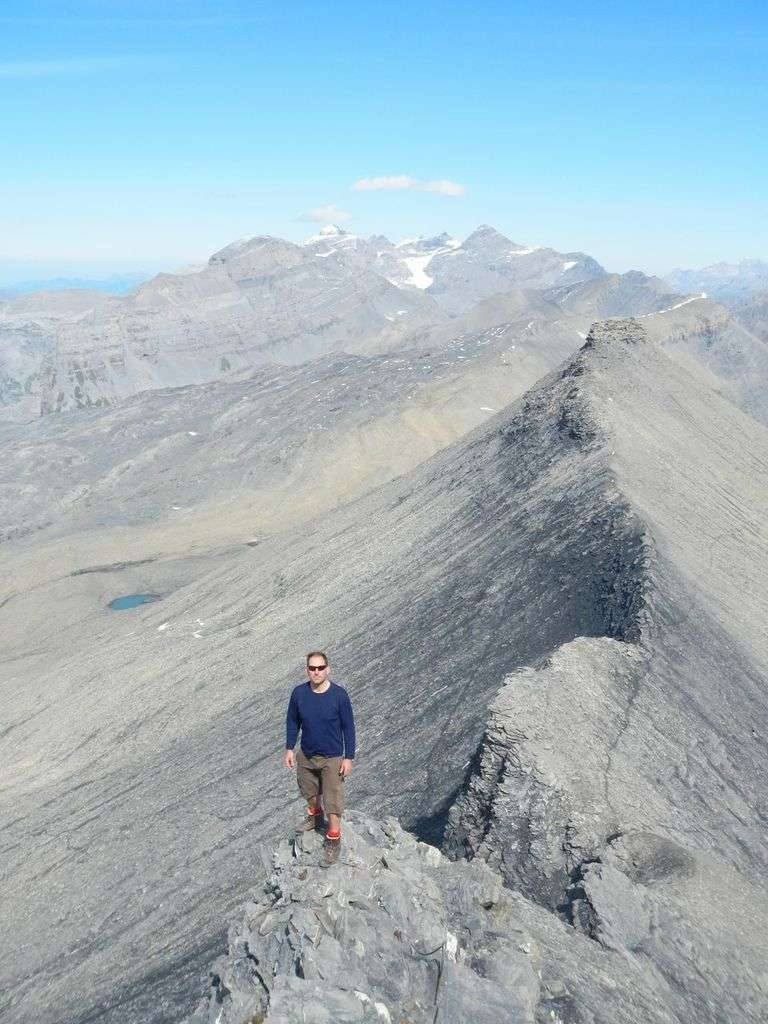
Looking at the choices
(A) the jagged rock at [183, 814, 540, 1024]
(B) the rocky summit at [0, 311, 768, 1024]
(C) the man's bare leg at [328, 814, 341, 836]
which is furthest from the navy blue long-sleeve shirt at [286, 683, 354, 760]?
(B) the rocky summit at [0, 311, 768, 1024]

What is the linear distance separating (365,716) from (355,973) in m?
18.2

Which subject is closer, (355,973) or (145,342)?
(355,973)

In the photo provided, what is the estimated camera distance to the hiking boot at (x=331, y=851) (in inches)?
531

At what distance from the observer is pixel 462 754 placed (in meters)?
24.9

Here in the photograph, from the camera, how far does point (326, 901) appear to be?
12906 millimetres

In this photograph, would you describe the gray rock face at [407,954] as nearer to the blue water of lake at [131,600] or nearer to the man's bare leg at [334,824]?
the man's bare leg at [334,824]

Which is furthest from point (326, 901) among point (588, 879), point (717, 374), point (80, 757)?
point (717, 374)

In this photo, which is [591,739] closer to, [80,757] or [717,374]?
[80,757]

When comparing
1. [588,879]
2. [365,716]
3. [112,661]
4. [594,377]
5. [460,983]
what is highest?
[594,377]

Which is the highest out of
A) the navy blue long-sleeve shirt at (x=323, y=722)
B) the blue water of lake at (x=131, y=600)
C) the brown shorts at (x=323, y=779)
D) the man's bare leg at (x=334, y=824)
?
the navy blue long-sleeve shirt at (x=323, y=722)

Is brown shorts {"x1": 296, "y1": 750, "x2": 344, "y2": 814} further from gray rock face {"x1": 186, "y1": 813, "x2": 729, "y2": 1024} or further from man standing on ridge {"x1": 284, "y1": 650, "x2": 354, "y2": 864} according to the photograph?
gray rock face {"x1": 186, "y1": 813, "x2": 729, "y2": 1024}

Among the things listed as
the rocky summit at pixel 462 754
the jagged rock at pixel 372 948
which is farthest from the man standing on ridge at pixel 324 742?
the rocky summit at pixel 462 754

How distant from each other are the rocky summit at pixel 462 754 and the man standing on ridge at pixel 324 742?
3.06ft

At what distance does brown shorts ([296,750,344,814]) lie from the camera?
13.4 meters
